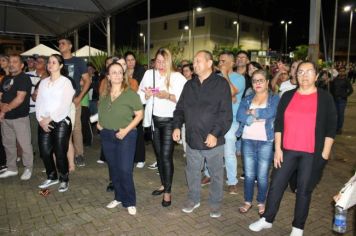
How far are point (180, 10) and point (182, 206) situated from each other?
4564cm

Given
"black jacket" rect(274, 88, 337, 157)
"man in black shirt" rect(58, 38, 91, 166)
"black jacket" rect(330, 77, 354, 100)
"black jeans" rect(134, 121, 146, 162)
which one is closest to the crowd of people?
"black jacket" rect(274, 88, 337, 157)

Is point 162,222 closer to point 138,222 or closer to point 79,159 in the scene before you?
point 138,222

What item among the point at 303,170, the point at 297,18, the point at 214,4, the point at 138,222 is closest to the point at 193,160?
the point at 138,222

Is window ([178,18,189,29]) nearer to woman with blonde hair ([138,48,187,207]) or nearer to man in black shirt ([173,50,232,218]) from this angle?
woman with blonde hair ([138,48,187,207])

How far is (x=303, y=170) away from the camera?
3.50 meters

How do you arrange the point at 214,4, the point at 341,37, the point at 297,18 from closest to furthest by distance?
the point at 214,4, the point at 297,18, the point at 341,37

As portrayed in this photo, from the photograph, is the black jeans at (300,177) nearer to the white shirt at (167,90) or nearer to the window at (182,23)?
the white shirt at (167,90)

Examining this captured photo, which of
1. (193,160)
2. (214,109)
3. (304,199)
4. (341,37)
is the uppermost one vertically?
(341,37)

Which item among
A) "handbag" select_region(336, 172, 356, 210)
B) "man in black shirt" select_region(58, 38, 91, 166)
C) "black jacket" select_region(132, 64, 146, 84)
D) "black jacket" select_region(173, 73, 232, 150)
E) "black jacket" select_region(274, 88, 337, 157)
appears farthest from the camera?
"black jacket" select_region(132, 64, 146, 84)

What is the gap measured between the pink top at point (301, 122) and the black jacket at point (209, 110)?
71cm

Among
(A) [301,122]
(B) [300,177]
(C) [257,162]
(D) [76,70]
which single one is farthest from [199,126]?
(D) [76,70]

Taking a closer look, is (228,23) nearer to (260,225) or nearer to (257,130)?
(257,130)

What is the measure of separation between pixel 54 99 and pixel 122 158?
151 centimetres

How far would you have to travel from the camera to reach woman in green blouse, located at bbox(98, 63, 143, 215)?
4039 millimetres
